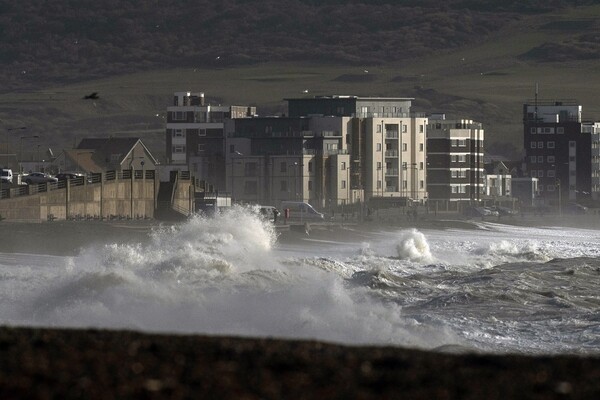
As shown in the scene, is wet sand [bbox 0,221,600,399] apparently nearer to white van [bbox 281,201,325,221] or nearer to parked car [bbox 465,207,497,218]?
white van [bbox 281,201,325,221]

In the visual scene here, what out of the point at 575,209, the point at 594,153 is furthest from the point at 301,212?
the point at 594,153

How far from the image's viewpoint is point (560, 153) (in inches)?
6727

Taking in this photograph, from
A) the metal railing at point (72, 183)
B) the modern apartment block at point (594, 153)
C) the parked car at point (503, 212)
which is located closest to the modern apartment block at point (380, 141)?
the parked car at point (503, 212)

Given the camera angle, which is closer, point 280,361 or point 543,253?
point 280,361

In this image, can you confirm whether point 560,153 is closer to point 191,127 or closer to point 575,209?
point 575,209

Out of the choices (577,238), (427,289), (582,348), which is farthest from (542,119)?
(582,348)

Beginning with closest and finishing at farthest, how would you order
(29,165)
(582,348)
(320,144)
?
(582,348) → (320,144) → (29,165)

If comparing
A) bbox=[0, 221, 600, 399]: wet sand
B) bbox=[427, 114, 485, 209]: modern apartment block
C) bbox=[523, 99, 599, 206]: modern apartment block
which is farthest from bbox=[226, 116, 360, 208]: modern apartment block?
bbox=[0, 221, 600, 399]: wet sand

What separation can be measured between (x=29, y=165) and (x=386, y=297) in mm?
105534

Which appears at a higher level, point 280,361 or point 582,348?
point 280,361

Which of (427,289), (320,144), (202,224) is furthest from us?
(320,144)

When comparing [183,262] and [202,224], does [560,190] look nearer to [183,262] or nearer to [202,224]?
[202,224]

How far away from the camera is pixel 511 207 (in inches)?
6156

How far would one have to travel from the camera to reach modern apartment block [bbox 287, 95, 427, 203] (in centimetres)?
13750
